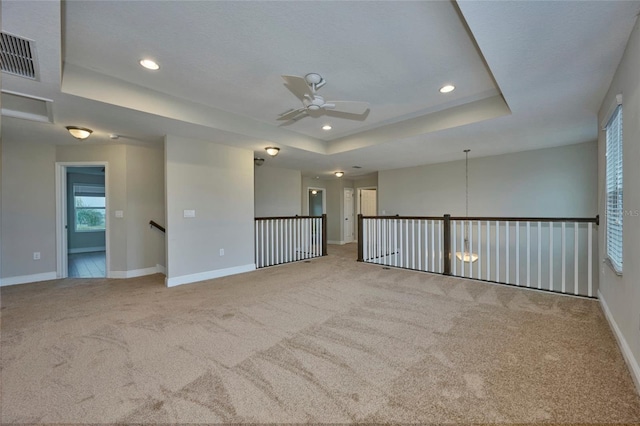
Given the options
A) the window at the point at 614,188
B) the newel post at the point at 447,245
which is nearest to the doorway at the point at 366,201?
the newel post at the point at 447,245

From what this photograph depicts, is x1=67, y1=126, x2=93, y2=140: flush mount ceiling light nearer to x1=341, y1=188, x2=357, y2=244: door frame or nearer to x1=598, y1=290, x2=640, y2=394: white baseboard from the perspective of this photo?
x1=598, y1=290, x2=640, y2=394: white baseboard

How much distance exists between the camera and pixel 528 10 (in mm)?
1738

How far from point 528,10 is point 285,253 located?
549cm

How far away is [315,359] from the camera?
2.09 metres

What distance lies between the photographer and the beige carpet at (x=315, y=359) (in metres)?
1.58

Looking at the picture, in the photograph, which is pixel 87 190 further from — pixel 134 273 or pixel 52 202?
pixel 134 273

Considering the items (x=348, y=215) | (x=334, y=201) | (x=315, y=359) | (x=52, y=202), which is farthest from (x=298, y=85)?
(x=348, y=215)

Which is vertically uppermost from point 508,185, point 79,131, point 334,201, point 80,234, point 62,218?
point 79,131

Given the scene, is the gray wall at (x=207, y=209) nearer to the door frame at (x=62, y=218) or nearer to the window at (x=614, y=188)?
the door frame at (x=62, y=218)

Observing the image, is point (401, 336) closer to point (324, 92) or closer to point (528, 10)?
point (528, 10)

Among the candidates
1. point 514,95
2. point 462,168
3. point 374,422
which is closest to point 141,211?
point 374,422

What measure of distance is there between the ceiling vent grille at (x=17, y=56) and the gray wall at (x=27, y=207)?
10.4 feet

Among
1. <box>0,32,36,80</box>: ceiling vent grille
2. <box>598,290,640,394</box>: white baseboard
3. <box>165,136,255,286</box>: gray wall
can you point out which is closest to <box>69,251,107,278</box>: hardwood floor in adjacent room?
<box>165,136,255,286</box>: gray wall

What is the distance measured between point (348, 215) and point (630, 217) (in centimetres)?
811
